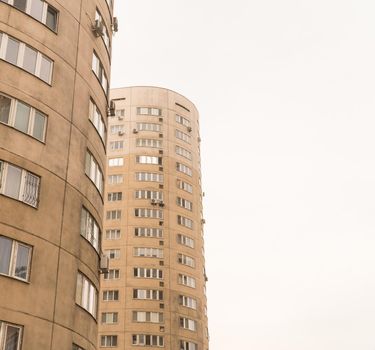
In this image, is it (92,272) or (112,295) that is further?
(112,295)

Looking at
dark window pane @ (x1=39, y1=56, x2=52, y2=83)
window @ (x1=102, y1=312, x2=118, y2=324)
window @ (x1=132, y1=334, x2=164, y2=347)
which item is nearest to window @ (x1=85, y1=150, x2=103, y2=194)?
dark window pane @ (x1=39, y1=56, x2=52, y2=83)

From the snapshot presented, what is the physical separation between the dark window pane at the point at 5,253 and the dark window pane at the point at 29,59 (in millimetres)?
8069

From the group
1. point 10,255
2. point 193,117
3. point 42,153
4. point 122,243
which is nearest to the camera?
point 10,255

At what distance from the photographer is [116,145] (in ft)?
253

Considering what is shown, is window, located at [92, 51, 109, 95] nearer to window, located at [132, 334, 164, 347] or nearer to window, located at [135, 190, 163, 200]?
window, located at [132, 334, 164, 347]

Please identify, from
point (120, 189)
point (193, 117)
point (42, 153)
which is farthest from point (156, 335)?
point (42, 153)

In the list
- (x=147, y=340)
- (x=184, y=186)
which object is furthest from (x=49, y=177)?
(x=184, y=186)

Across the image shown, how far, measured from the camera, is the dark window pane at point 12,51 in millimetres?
24438

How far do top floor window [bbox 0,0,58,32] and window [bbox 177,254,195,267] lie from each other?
152 feet

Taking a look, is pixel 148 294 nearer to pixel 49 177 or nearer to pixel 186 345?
pixel 186 345

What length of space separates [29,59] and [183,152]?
5350cm

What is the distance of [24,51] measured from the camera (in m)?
→ 25.2

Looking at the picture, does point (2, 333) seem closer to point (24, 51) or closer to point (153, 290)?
point (24, 51)

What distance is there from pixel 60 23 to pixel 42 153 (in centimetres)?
767
